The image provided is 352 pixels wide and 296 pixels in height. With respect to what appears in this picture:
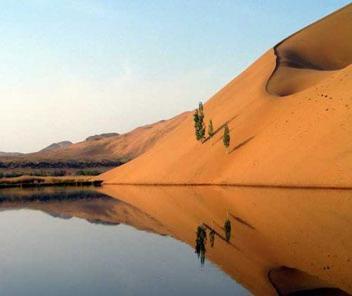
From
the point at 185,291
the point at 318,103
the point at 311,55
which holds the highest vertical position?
the point at 311,55

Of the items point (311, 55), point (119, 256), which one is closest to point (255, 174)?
point (119, 256)

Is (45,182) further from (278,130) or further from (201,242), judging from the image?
(201,242)

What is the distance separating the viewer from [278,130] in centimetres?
6938

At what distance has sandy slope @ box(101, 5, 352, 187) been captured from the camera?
5700 centimetres

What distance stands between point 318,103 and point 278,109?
31.5 ft

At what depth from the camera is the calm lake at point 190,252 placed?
16.7 meters

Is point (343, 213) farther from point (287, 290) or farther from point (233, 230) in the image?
point (287, 290)

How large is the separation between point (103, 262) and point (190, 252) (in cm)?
366

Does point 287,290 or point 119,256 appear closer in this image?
point 287,290

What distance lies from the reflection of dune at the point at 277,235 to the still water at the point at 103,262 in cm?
91

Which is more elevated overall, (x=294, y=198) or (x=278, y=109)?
(x=278, y=109)

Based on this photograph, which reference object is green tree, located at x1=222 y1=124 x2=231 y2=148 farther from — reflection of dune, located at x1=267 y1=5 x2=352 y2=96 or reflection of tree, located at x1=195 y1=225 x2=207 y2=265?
reflection of tree, located at x1=195 y1=225 x2=207 y2=265

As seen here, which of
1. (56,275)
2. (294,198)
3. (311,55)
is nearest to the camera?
(56,275)

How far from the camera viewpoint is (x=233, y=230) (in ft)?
89.1
